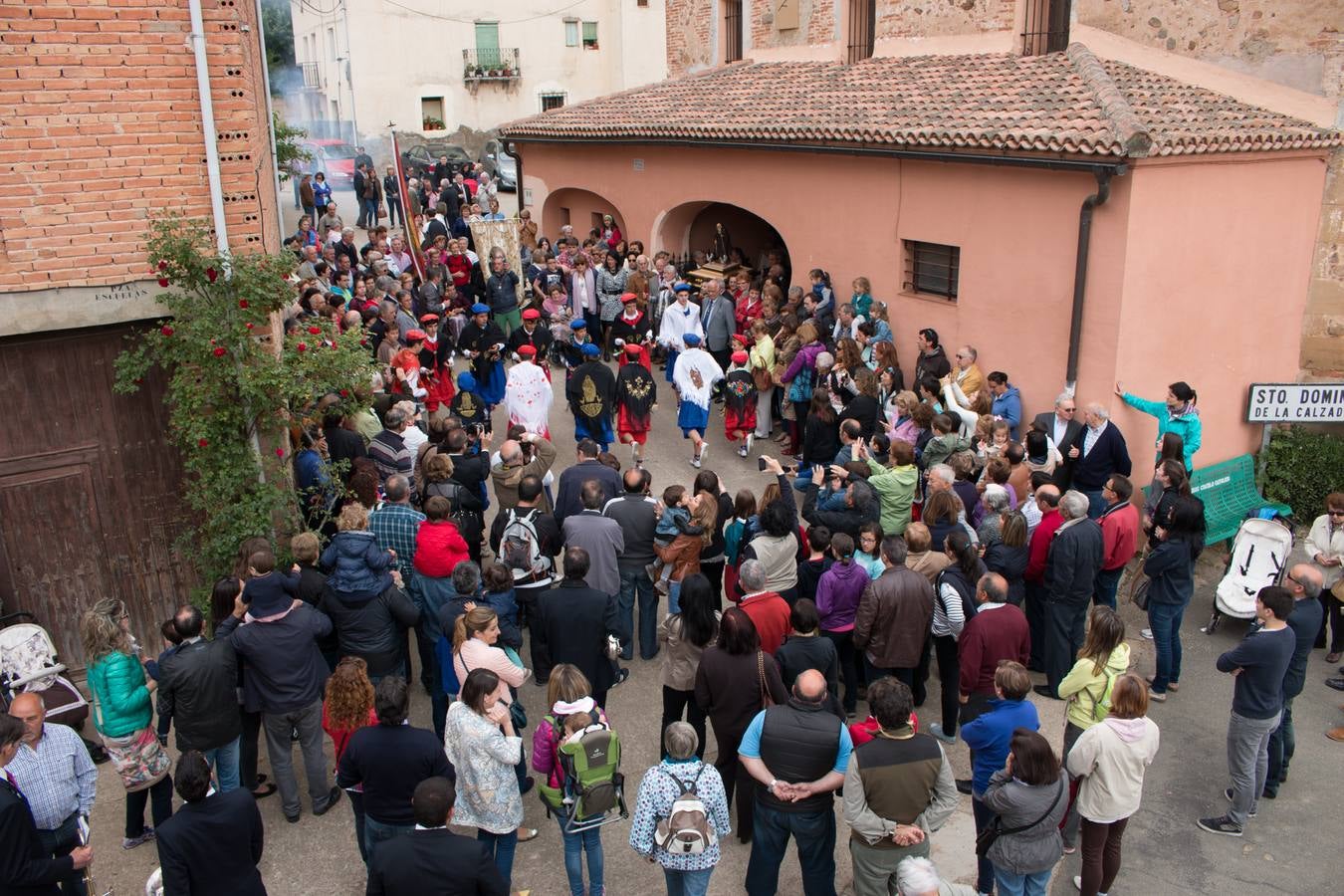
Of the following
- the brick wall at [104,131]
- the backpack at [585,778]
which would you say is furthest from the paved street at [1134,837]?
the brick wall at [104,131]

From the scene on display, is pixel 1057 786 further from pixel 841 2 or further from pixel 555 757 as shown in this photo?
pixel 841 2

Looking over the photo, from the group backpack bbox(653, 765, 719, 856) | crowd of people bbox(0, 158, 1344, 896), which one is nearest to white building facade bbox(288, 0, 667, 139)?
crowd of people bbox(0, 158, 1344, 896)

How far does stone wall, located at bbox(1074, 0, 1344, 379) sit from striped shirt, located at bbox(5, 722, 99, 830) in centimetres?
1241

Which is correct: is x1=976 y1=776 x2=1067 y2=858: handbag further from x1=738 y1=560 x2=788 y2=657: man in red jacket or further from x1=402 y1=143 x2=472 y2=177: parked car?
x1=402 y1=143 x2=472 y2=177: parked car

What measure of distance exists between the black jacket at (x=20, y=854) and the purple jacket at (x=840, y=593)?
4.70 metres

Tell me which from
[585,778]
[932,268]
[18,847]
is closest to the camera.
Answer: [18,847]

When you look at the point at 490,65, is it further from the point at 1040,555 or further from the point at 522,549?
the point at 1040,555

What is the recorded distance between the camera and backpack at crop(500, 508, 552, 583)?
7.92 metres

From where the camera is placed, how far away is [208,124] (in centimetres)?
787

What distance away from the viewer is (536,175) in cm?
2252

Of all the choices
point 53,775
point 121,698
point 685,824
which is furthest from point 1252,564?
point 53,775

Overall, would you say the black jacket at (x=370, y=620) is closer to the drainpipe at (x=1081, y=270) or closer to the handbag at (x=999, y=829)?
the handbag at (x=999, y=829)

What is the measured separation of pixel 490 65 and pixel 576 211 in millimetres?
20879

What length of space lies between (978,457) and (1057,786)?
199 inches
